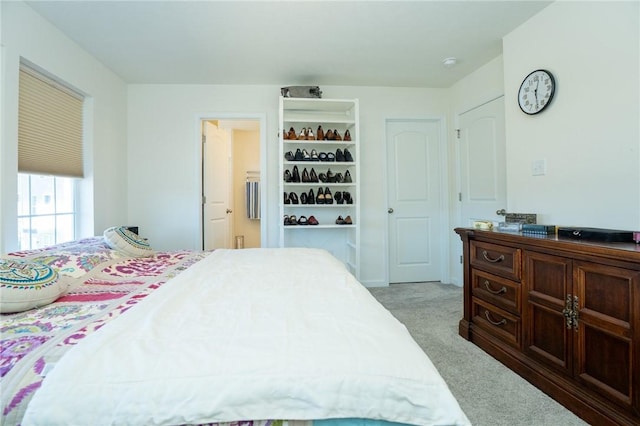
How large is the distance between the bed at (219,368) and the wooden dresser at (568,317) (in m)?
1.09

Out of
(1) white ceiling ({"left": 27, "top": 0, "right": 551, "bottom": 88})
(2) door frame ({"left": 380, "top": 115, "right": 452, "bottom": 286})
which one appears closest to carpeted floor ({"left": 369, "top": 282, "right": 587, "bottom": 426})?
(2) door frame ({"left": 380, "top": 115, "right": 452, "bottom": 286})

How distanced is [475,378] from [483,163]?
7.23ft

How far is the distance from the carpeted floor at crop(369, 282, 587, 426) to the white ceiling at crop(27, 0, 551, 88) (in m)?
2.35

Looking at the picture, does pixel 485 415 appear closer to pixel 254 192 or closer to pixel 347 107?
pixel 347 107

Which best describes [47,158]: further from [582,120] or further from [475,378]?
[582,120]

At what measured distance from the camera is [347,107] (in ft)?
11.6

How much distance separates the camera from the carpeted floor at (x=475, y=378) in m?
1.45

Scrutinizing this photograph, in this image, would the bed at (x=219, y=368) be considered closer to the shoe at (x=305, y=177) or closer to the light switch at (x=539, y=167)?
the light switch at (x=539, y=167)

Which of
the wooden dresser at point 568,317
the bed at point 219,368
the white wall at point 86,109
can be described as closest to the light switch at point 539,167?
the wooden dresser at point 568,317

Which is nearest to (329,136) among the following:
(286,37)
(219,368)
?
(286,37)

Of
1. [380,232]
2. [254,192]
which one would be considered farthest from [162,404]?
[254,192]

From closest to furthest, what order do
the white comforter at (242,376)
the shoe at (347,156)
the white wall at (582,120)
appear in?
the white comforter at (242,376), the white wall at (582,120), the shoe at (347,156)

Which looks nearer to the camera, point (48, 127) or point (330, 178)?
point (48, 127)

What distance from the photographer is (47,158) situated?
2.33 metres
